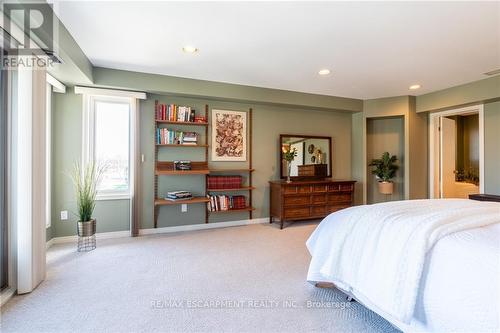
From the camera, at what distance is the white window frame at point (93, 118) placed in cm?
343

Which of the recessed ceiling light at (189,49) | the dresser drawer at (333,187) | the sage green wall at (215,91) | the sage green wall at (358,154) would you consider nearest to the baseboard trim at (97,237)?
the sage green wall at (215,91)

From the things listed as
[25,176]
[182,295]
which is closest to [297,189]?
[182,295]

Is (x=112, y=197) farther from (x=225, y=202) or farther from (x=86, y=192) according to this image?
(x=225, y=202)

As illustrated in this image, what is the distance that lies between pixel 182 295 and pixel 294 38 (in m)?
2.59

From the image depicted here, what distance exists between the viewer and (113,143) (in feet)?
11.8

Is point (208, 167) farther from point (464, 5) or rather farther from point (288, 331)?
point (464, 5)

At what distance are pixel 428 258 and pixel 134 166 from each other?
11.5 feet

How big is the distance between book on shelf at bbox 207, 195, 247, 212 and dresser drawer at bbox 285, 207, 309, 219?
73 cm

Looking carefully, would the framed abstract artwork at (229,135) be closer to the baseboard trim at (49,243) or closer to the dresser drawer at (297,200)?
the dresser drawer at (297,200)

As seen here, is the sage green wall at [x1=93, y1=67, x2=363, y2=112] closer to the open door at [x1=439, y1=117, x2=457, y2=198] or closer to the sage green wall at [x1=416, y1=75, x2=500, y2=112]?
the sage green wall at [x1=416, y1=75, x2=500, y2=112]

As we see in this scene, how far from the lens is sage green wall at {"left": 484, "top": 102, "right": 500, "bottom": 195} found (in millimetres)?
3671

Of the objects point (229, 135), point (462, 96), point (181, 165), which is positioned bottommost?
point (181, 165)

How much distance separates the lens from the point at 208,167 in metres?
4.09

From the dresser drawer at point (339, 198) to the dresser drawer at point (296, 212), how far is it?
52 cm
